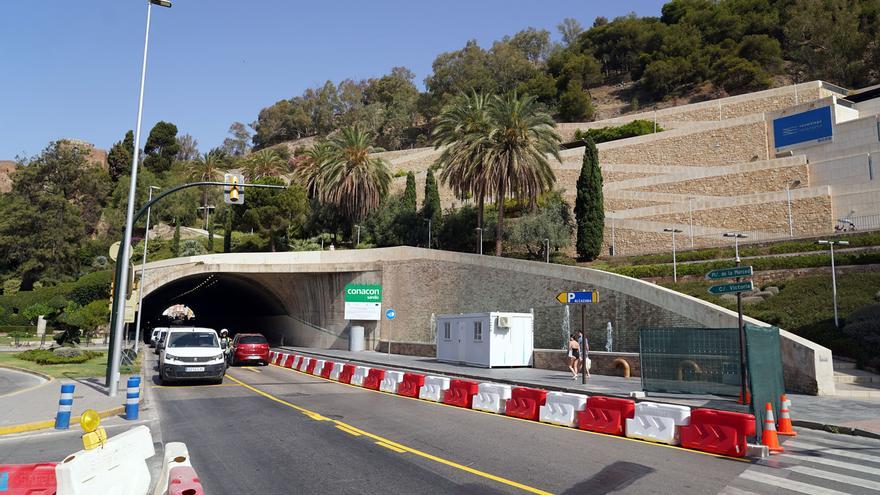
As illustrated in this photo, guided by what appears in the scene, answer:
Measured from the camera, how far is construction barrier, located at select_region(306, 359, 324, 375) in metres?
24.2

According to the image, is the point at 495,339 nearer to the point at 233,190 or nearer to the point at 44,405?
the point at 233,190

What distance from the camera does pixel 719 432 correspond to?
9641 mm

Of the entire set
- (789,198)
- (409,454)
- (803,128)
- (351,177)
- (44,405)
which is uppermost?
(803,128)

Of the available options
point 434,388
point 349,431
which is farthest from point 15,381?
point 349,431

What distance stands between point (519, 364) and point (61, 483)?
22.3 metres

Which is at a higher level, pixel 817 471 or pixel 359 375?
pixel 817 471

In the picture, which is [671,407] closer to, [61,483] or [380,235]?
[61,483]

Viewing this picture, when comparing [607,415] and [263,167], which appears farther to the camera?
[263,167]

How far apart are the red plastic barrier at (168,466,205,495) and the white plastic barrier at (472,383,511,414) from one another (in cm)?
959

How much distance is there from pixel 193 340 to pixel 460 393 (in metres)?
10.4

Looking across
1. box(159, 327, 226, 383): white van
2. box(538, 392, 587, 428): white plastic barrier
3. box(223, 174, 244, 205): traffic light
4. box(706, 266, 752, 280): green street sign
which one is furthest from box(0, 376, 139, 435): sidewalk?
box(706, 266, 752, 280): green street sign

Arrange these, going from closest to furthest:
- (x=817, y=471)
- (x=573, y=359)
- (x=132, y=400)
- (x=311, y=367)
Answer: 1. (x=817, y=471)
2. (x=132, y=400)
3. (x=573, y=359)
4. (x=311, y=367)

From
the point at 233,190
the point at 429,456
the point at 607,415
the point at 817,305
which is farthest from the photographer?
the point at 817,305

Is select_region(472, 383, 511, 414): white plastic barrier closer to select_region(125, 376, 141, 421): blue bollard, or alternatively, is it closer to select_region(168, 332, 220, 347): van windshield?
select_region(125, 376, 141, 421): blue bollard
